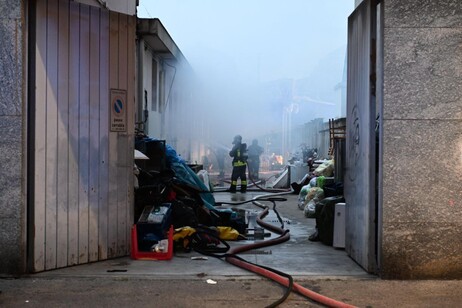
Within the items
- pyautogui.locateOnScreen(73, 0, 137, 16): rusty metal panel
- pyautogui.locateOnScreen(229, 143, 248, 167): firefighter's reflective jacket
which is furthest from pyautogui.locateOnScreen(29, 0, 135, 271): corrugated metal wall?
pyautogui.locateOnScreen(229, 143, 248, 167): firefighter's reflective jacket

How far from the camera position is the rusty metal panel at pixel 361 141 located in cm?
491

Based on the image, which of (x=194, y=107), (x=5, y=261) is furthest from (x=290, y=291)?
(x=194, y=107)

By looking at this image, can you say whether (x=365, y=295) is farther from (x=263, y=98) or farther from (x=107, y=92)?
(x=263, y=98)

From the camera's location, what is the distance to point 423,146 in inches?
184

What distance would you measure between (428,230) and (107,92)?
11.0 feet

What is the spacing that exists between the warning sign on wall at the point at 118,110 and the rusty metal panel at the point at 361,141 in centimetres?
241

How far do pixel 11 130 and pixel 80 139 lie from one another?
0.68 meters

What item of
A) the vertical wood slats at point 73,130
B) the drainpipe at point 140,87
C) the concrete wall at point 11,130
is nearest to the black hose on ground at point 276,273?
the vertical wood slats at point 73,130

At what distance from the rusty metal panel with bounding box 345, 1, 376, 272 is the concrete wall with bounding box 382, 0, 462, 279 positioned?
0.26 metres

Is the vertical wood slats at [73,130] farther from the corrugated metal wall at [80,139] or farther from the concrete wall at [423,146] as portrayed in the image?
the concrete wall at [423,146]

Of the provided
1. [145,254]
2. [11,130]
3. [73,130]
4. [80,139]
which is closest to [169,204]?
[145,254]

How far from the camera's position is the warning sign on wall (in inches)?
213

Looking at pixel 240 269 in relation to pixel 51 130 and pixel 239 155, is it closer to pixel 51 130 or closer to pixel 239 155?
pixel 51 130

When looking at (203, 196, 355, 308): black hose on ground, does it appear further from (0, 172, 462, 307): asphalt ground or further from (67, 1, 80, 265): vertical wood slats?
(67, 1, 80, 265): vertical wood slats
